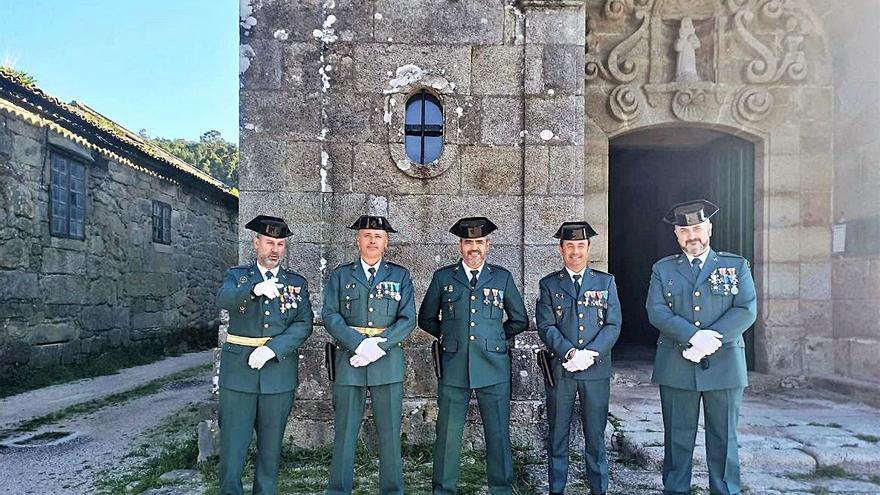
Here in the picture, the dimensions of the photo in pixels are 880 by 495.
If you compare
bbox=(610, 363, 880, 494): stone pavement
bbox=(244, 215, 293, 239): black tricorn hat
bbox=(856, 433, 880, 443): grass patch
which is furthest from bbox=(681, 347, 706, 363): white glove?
bbox=(244, 215, 293, 239): black tricorn hat

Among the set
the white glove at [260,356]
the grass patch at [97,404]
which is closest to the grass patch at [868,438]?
the white glove at [260,356]

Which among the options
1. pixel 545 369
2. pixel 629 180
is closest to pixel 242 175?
pixel 545 369

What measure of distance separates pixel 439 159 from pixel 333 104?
854 mm

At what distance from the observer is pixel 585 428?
354 cm

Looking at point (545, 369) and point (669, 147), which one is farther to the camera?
point (669, 147)

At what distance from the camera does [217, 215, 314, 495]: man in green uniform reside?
Answer: 336 centimetres

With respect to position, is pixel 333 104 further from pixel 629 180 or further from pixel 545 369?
pixel 629 180

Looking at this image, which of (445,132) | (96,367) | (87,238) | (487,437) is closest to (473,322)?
(487,437)

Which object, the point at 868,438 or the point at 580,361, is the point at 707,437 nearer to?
the point at 580,361

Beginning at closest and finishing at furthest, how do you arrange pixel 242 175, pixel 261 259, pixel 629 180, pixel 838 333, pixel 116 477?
1. pixel 261 259
2. pixel 116 477
3. pixel 242 175
4. pixel 838 333
5. pixel 629 180

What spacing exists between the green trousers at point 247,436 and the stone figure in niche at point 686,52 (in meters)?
4.82

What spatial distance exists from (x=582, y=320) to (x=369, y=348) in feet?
4.06

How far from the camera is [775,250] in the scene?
6129mm

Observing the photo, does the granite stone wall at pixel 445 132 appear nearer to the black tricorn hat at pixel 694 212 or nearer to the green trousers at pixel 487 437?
the green trousers at pixel 487 437
